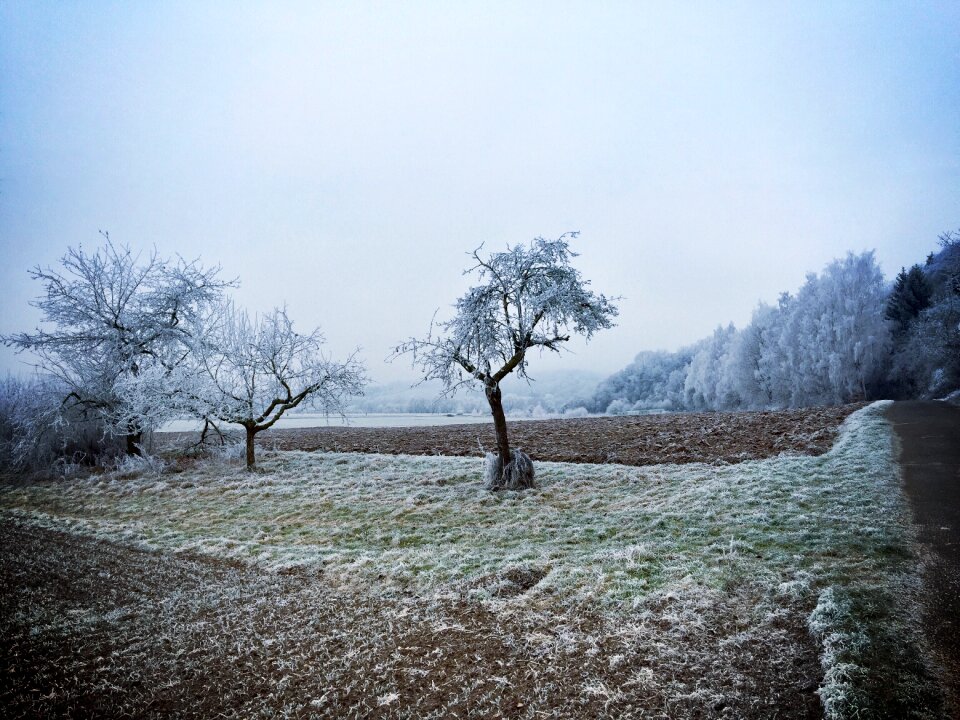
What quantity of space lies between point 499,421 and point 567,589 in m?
6.82

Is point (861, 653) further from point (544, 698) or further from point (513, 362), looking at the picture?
point (513, 362)

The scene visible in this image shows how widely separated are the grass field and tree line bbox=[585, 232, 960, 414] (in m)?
15.5

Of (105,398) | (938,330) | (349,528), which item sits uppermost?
(938,330)

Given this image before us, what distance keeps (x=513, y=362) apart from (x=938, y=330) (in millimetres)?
17249

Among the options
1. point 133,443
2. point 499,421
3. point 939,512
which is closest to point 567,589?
point 939,512

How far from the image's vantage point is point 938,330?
17812 mm

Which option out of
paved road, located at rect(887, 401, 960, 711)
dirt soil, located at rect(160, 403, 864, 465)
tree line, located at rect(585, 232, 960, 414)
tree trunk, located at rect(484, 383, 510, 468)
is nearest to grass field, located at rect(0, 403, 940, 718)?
paved road, located at rect(887, 401, 960, 711)

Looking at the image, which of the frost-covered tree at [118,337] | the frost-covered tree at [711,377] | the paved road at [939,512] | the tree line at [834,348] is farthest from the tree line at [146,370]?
the frost-covered tree at [711,377]

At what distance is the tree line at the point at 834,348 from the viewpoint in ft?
84.8

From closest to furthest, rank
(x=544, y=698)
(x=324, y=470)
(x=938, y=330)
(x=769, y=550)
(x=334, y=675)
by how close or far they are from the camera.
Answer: (x=544, y=698), (x=334, y=675), (x=769, y=550), (x=324, y=470), (x=938, y=330)

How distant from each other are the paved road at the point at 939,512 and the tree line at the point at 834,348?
5.58 m

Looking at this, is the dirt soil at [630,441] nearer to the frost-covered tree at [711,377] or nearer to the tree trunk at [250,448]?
the tree trunk at [250,448]

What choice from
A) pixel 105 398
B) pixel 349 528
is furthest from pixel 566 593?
pixel 105 398

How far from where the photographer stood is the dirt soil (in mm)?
15477
